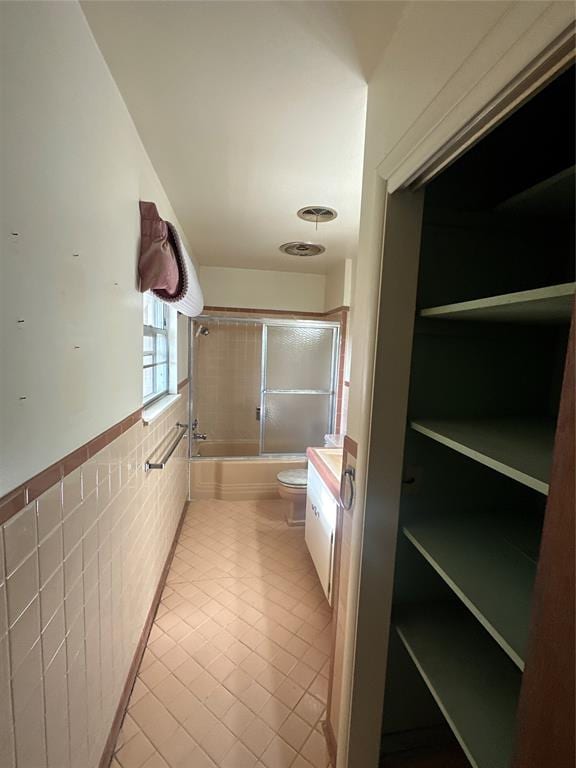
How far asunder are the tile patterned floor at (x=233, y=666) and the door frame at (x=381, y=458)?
0.31 meters

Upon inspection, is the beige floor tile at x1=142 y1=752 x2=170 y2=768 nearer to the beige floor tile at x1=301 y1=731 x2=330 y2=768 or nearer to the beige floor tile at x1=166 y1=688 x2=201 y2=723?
the beige floor tile at x1=166 y1=688 x2=201 y2=723

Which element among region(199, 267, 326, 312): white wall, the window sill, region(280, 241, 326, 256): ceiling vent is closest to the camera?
the window sill

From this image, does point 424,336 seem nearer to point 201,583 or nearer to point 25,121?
point 25,121

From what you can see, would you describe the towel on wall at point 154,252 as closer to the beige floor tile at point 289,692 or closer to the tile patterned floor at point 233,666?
the tile patterned floor at point 233,666

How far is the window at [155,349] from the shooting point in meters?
2.05

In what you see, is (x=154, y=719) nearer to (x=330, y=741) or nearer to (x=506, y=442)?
(x=330, y=741)

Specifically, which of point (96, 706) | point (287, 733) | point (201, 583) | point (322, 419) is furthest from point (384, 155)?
point (322, 419)

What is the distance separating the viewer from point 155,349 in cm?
226

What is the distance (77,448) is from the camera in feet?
2.99

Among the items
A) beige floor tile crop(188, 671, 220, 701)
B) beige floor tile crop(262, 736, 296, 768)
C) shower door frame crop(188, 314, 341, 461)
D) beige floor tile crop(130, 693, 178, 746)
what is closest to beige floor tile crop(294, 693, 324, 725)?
beige floor tile crop(262, 736, 296, 768)

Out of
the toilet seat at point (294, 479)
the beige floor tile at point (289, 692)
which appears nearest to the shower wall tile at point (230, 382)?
the toilet seat at point (294, 479)

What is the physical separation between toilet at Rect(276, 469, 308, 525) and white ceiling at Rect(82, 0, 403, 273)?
2027mm

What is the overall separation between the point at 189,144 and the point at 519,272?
1.37 meters

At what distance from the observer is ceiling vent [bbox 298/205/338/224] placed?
6.48 ft
